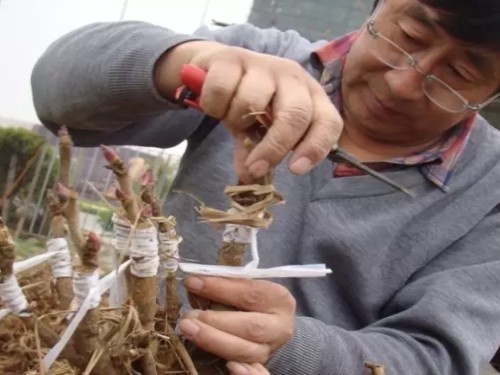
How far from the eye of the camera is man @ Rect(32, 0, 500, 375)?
769 millimetres

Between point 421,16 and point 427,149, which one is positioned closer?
point 421,16

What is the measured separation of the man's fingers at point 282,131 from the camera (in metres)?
0.53

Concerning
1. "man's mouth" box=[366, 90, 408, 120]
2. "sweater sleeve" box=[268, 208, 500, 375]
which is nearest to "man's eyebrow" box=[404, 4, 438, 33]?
"man's mouth" box=[366, 90, 408, 120]

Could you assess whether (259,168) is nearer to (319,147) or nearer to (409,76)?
(319,147)

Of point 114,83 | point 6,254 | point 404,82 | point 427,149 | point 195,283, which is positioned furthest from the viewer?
point 427,149

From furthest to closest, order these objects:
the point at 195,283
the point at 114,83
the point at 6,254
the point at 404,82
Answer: the point at 404,82
the point at 114,83
the point at 195,283
the point at 6,254

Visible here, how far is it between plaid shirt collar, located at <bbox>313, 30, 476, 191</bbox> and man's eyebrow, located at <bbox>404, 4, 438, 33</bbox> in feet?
0.40

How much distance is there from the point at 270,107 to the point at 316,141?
50 mm

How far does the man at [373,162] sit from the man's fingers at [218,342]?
0.35 feet

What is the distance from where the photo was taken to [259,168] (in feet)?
1.76

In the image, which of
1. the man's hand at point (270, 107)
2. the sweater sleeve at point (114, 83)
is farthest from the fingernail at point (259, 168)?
the sweater sleeve at point (114, 83)

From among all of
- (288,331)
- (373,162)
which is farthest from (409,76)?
(288,331)

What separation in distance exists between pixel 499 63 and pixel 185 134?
426 mm

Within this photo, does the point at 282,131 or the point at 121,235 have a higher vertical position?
the point at 282,131
